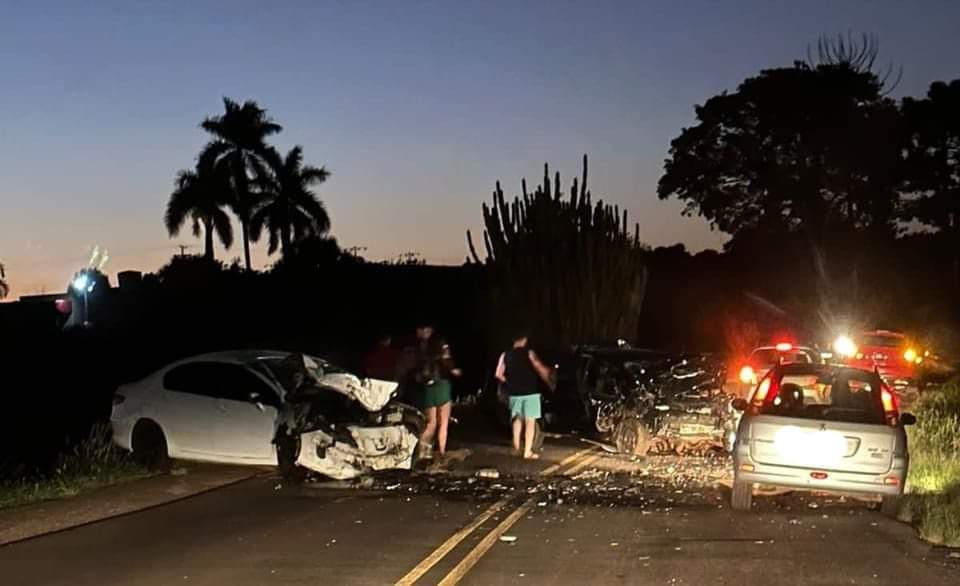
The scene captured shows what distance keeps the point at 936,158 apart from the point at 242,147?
110 feet

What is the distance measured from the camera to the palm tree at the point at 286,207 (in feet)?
209

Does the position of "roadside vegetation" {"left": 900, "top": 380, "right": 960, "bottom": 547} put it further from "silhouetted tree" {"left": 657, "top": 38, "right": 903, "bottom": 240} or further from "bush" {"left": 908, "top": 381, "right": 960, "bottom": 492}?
"silhouetted tree" {"left": 657, "top": 38, "right": 903, "bottom": 240}

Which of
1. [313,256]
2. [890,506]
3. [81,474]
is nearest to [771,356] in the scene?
[890,506]

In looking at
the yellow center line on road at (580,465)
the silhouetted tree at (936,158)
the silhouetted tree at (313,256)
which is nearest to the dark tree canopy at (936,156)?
the silhouetted tree at (936,158)

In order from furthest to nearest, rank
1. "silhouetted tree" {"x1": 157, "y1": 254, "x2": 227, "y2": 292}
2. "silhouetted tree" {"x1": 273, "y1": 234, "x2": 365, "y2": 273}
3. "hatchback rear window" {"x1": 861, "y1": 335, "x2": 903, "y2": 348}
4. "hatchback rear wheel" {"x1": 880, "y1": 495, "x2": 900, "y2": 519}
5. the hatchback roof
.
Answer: "silhouetted tree" {"x1": 273, "y1": 234, "x2": 365, "y2": 273} < "silhouetted tree" {"x1": 157, "y1": 254, "x2": 227, "y2": 292} < "hatchback rear window" {"x1": 861, "y1": 335, "x2": 903, "y2": 348} < the hatchback roof < "hatchback rear wheel" {"x1": 880, "y1": 495, "x2": 900, "y2": 519}

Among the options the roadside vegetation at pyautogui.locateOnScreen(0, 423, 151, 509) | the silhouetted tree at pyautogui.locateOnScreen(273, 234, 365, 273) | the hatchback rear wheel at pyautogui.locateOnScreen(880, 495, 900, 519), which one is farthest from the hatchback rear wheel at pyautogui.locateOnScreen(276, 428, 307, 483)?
the silhouetted tree at pyautogui.locateOnScreen(273, 234, 365, 273)

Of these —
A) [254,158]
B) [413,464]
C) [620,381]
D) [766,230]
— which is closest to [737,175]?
[766,230]

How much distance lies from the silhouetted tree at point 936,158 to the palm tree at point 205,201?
32575 millimetres

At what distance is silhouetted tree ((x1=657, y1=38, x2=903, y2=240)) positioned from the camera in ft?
195

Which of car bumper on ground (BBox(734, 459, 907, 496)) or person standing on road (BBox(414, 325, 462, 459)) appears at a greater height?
person standing on road (BBox(414, 325, 462, 459))

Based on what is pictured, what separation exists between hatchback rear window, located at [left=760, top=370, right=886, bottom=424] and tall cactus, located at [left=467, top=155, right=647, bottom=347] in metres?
18.8

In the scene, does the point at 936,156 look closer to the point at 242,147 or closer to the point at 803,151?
the point at 803,151

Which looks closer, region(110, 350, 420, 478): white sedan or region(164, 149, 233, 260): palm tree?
region(110, 350, 420, 478): white sedan

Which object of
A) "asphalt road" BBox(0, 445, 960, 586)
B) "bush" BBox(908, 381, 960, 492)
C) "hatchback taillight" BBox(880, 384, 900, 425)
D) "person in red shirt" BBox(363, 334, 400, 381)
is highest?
"person in red shirt" BBox(363, 334, 400, 381)
